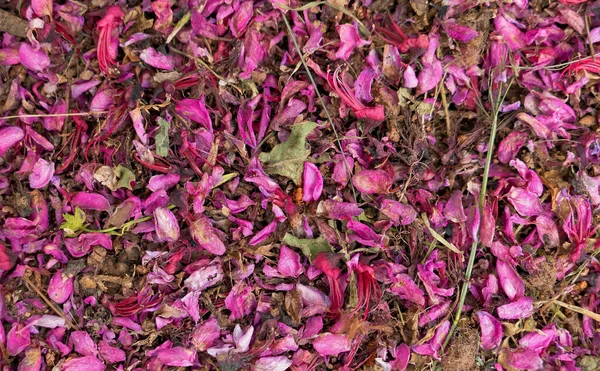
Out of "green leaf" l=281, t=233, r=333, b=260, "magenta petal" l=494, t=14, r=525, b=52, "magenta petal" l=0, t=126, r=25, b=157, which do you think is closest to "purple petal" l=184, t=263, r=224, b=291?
"green leaf" l=281, t=233, r=333, b=260

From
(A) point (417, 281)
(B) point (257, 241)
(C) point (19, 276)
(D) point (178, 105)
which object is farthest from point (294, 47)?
(C) point (19, 276)

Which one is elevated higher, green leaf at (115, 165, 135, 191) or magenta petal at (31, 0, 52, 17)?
magenta petal at (31, 0, 52, 17)

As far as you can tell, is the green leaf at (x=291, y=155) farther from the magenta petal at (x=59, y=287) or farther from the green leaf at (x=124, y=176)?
the magenta petal at (x=59, y=287)

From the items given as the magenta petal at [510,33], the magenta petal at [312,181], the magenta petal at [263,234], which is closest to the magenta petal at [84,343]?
the magenta petal at [263,234]

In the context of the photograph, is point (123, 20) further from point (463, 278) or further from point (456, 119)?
point (463, 278)

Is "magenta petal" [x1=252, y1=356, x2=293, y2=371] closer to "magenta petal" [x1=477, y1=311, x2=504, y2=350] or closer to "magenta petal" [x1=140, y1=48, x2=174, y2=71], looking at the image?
"magenta petal" [x1=477, y1=311, x2=504, y2=350]

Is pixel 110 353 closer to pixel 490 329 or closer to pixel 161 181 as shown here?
pixel 161 181
